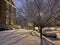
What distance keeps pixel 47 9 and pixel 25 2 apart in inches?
45.9

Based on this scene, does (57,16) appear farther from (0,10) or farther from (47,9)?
(0,10)

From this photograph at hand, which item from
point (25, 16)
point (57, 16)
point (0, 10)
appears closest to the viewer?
point (57, 16)

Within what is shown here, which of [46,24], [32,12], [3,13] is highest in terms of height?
[3,13]

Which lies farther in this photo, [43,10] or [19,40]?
[19,40]

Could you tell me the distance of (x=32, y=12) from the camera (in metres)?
8.70

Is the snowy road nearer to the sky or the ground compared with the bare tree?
nearer to the ground

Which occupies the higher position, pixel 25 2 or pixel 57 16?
pixel 25 2

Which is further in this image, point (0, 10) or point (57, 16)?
point (0, 10)

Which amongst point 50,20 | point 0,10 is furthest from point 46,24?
point 0,10

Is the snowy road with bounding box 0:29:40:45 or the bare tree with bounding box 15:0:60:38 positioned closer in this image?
the bare tree with bounding box 15:0:60:38

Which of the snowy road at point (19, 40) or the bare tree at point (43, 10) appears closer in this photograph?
the bare tree at point (43, 10)

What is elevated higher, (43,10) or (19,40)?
(43,10)

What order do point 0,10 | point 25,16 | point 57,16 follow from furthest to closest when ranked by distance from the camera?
point 0,10, point 25,16, point 57,16

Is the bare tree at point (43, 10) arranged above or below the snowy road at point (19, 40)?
above
